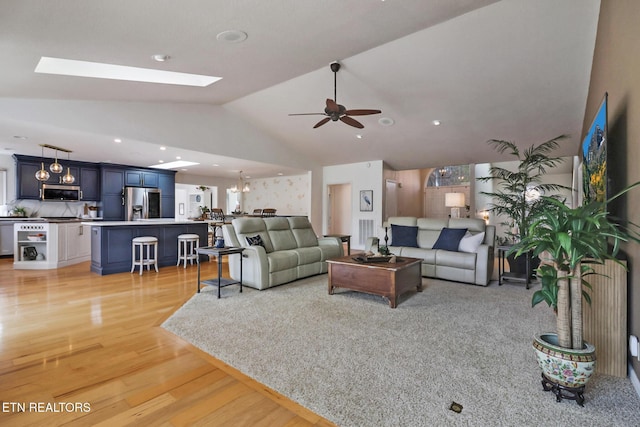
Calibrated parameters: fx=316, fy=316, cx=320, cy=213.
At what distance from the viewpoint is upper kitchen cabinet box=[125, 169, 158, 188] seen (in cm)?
859

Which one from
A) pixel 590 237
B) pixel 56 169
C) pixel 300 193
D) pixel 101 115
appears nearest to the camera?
pixel 590 237

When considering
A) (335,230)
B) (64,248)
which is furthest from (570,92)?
(64,248)

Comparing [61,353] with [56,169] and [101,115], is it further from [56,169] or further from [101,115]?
[56,169]

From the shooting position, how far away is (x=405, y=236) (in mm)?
5562

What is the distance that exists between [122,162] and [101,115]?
335 cm

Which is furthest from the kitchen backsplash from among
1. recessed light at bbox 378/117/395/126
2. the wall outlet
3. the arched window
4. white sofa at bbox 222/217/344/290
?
the arched window

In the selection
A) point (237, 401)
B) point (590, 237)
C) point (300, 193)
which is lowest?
Answer: point (237, 401)

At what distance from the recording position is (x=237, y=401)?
1.85 metres

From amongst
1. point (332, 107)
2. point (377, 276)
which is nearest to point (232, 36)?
point (332, 107)

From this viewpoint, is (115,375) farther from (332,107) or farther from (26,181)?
(26,181)

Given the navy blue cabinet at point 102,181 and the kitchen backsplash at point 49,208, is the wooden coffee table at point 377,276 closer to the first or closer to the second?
the navy blue cabinet at point 102,181

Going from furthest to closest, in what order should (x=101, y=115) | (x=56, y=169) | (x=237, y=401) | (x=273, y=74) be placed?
(x=56, y=169), (x=101, y=115), (x=273, y=74), (x=237, y=401)

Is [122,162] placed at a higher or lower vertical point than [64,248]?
higher

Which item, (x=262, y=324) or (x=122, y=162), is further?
(x=122, y=162)
